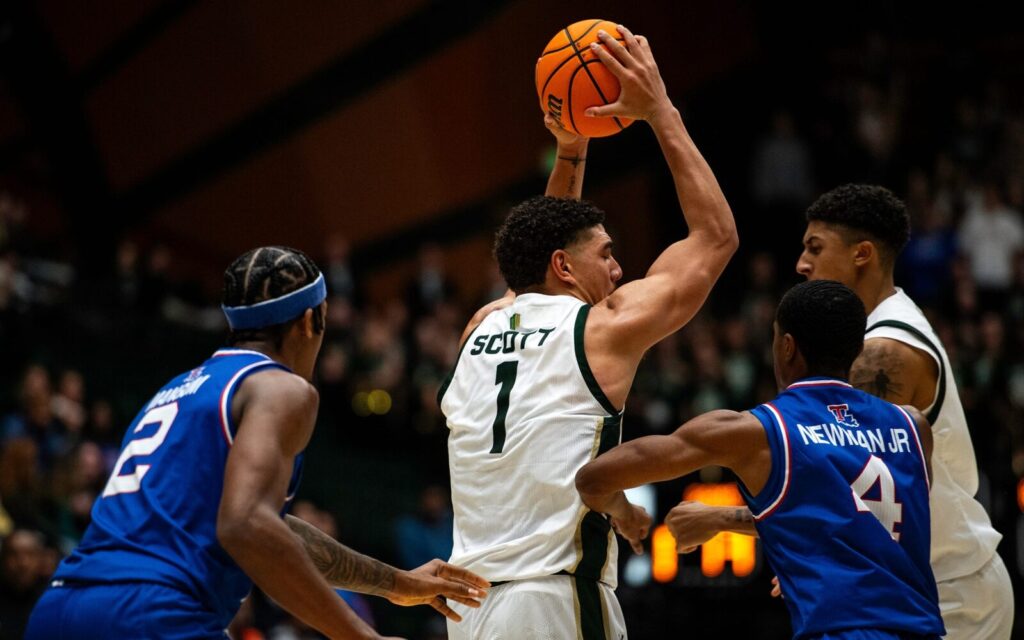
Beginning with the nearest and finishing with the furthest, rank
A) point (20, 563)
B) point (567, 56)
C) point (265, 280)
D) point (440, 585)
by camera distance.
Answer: point (265, 280)
point (440, 585)
point (567, 56)
point (20, 563)

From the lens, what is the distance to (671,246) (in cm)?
532

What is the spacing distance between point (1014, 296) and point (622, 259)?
787 centimetres

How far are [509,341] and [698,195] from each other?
960 mm

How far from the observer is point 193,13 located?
70.2 feet

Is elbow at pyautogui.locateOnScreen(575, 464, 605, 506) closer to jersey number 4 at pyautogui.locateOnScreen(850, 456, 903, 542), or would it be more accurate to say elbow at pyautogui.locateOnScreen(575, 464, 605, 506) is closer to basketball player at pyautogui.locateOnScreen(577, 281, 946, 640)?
basketball player at pyautogui.locateOnScreen(577, 281, 946, 640)

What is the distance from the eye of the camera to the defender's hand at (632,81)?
5.54 m

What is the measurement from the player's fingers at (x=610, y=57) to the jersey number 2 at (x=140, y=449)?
2313 mm

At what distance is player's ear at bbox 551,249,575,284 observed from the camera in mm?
5520

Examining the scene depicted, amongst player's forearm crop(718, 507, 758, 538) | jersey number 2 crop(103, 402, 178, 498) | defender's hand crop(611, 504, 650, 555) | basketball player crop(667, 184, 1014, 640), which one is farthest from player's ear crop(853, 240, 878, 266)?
jersey number 2 crop(103, 402, 178, 498)

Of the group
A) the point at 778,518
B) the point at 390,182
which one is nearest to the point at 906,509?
the point at 778,518

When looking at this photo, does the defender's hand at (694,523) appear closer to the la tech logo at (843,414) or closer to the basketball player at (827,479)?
the basketball player at (827,479)

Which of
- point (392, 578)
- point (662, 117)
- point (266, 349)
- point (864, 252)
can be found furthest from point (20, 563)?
point (864, 252)

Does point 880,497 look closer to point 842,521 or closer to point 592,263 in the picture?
point 842,521

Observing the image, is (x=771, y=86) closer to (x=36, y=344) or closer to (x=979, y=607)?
(x=36, y=344)
